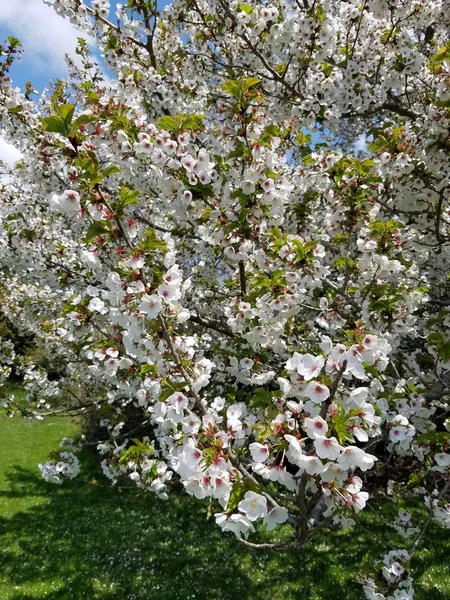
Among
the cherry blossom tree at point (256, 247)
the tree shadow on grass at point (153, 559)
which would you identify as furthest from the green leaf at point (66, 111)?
the tree shadow on grass at point (153, 559)

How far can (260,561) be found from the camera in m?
6.10

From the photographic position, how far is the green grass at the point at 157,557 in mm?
5426

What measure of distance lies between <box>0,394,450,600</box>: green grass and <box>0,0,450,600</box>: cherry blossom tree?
1079 mm

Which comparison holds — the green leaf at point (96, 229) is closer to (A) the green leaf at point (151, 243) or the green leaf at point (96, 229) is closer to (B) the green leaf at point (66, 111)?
(A) the green leaf at point (151, 243)

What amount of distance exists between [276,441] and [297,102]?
4.02 metres

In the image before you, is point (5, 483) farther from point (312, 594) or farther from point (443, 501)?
point (443, 501)

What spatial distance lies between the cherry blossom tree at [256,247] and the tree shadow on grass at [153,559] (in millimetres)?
1026

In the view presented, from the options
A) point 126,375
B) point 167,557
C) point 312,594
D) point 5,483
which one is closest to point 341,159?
point 126,375

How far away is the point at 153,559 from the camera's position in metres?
6.37

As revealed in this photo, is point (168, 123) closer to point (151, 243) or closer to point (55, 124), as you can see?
point (55, 124)

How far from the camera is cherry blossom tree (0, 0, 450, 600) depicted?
2.12 metres

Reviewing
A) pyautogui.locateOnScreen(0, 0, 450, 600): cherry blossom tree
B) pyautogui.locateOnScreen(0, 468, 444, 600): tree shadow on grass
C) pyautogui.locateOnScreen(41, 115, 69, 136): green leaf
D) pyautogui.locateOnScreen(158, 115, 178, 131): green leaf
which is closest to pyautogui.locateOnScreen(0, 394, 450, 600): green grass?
pyautogui.locateOnScreen(0, 468, 444, 600): tree shadow on grass

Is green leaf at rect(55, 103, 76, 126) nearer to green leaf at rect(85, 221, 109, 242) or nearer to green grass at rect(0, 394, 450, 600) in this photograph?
green leaf at rect(85, 221, 109, 242)

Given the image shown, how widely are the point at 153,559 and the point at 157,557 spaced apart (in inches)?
3.0
